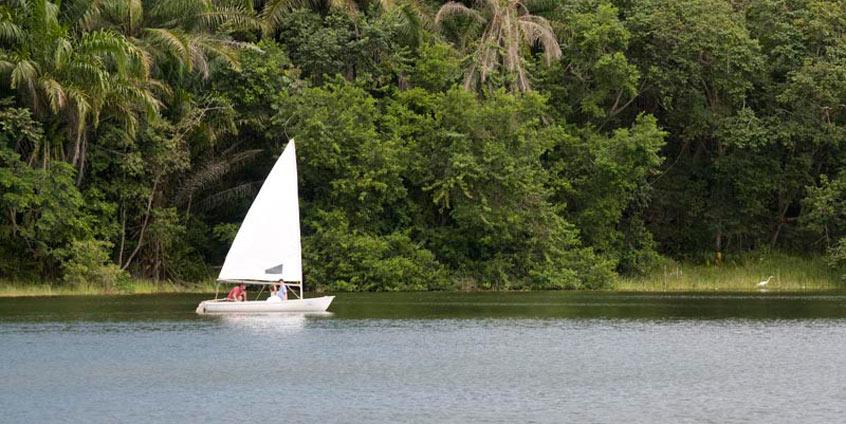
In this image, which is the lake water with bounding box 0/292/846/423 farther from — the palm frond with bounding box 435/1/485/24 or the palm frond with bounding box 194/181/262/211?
the palm frond with bounding box 435/1/485/24

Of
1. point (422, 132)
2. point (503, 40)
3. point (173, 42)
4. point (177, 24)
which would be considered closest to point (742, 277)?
point (503, 40)

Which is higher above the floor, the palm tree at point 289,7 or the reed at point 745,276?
the palm tree at point 289,7

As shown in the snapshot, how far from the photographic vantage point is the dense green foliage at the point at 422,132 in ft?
182

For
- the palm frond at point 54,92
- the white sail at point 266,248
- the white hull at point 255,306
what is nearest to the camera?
the white hull at point 255,306

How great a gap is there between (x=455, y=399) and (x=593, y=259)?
35.8 metres

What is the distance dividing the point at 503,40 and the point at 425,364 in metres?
31.8

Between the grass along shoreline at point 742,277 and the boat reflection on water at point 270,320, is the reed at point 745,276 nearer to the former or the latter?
the grass along shoreline at point 742,277

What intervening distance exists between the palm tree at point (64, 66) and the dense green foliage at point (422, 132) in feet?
0.33

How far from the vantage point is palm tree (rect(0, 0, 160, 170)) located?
173ft

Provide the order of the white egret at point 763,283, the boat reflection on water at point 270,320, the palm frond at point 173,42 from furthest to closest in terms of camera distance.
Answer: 1. the white egret at point 763,283
2. the palm frond at point 173,42
3. the boat reflection on water at point 270,320

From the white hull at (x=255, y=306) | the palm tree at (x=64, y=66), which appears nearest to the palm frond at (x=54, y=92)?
the palm tree at (x=64, y=66)

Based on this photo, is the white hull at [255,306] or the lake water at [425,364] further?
the white hull at [255,306]

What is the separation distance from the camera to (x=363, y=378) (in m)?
31.8

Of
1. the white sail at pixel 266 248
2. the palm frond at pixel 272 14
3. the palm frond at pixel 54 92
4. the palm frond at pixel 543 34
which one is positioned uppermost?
the palm frond at pixel 272 14
